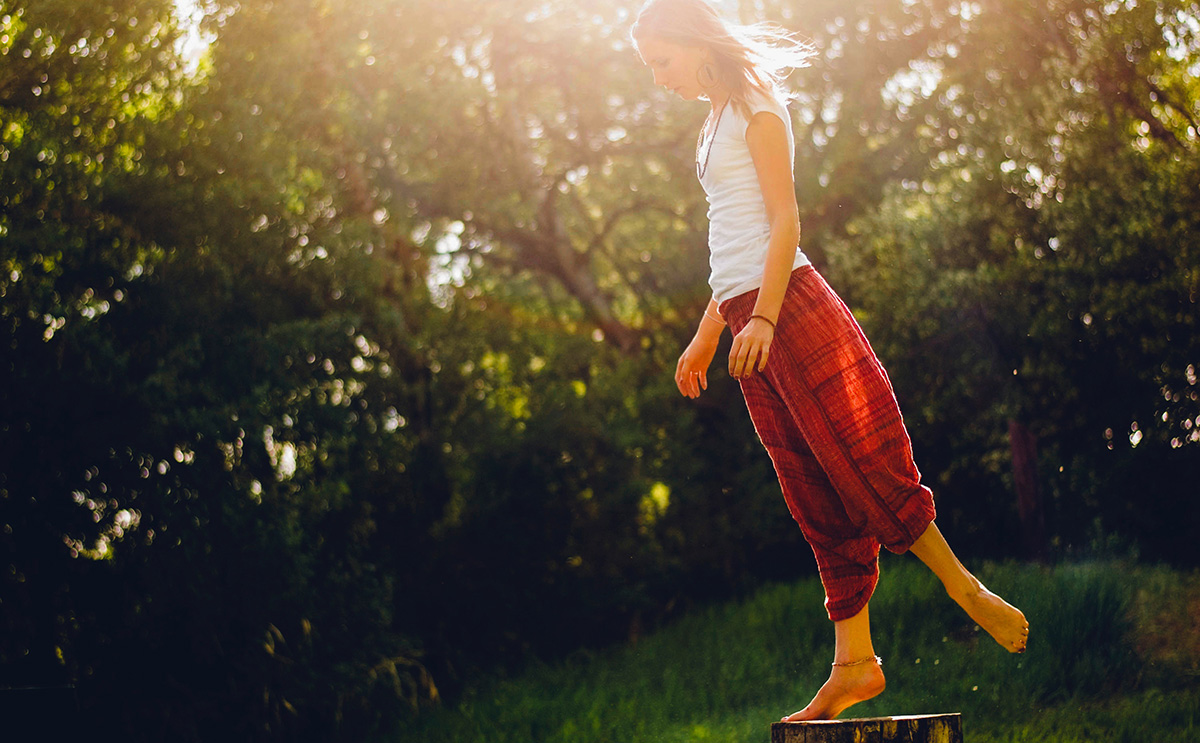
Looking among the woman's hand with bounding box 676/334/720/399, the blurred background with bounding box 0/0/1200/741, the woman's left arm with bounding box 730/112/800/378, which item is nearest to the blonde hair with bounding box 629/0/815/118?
the woman's left arm with bounding box 730/112/800/378

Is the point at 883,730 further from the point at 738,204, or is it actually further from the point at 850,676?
the point at 738,204

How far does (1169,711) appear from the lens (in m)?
5.23

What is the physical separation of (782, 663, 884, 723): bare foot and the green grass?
2302mm

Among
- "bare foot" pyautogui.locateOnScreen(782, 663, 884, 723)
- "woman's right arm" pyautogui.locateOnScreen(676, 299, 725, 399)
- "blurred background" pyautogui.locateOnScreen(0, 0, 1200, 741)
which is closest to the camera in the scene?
"bare foot" pyautogui.locateOnScreen(782, 663, 884, 723)

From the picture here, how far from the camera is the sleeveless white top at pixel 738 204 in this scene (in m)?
2.83

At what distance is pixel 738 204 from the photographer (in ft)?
9.45

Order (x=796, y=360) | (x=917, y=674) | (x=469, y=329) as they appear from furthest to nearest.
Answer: (x=469, y=329), (x=917, y=674), (x=796, y=360)

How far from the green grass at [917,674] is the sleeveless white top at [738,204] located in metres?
3.22

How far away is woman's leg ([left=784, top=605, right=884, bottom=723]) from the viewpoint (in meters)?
2.96

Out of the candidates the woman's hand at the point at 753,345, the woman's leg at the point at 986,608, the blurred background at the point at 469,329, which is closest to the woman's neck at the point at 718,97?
the woman's hand at the point at 753,345

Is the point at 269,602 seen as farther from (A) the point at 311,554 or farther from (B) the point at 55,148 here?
(B) the point at 55,148

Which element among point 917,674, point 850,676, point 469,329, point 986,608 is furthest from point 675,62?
point 469,329

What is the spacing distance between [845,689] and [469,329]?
948 cm

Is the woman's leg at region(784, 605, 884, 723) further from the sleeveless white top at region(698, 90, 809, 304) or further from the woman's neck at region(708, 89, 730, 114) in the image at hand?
the woman's neck at region(708, 89, 730, 114)
